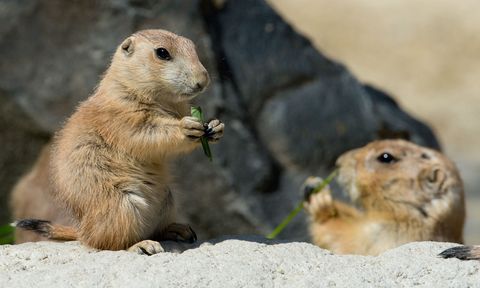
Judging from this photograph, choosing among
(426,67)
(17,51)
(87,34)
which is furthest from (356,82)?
(426,67)

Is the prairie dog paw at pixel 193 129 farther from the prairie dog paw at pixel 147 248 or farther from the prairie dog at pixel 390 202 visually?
the prairie dog at pixel 390 202

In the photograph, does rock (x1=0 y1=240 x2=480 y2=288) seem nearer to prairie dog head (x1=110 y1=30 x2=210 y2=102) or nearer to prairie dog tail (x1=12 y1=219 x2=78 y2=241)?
prairie dog tail (x1=12 y1=219 x2=78 y2=241)

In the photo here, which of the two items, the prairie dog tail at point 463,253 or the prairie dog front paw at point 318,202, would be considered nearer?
the prairie dog tail at point 463,253

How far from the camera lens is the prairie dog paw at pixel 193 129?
596 centimetres

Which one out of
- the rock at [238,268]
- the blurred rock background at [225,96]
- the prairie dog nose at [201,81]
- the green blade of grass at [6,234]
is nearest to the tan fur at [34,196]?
the blurred rock background at [225,96]

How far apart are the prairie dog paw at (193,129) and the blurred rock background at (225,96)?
4.20m

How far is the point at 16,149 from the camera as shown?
428 inches

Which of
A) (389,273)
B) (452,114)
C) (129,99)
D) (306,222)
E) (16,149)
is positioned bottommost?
(452,114)

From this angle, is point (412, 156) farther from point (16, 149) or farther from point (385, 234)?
point (16, 149)

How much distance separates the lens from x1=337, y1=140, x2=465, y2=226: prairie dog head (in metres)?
9.13

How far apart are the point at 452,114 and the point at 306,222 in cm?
1134

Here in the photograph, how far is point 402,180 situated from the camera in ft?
30.5

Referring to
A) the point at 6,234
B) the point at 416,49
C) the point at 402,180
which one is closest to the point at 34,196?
the point at 6,234

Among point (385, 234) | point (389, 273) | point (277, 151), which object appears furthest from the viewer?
point (277, 151)
